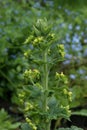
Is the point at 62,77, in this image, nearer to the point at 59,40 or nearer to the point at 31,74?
the point at 31,74

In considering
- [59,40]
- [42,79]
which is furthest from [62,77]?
[59,40]

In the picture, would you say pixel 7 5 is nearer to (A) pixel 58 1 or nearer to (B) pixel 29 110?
(A) pixel 58 1

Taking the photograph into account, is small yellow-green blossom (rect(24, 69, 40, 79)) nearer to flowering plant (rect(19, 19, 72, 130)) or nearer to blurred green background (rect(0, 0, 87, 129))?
flowering plant (rect(19, 19, 72, 130))

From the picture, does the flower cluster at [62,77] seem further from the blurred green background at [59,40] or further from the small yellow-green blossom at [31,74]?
the blurred green background at [59,40]

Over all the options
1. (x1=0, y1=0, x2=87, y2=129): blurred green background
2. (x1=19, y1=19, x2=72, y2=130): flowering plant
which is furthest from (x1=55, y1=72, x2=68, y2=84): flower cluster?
(x1=0, y1=0, x2=87, y2=129): blurred green background

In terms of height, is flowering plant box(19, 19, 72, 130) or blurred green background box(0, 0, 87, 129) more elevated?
blurred green background box(0, 0, 87, 129)

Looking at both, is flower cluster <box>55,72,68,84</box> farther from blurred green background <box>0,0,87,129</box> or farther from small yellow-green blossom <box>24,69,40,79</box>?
blurred green background <box>0,0,87,129</box>

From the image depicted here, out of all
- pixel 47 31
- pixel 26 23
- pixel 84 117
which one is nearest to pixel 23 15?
pixel 26 23

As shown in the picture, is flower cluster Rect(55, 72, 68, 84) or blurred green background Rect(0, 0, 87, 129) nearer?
flower cluster Rect(55, 72, 68, 84)
